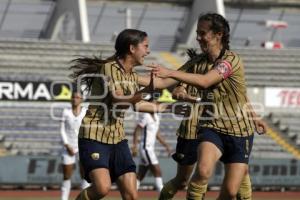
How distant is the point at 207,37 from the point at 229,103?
75 centimetres

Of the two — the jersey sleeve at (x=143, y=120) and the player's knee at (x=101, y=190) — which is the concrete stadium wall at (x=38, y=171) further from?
the player's knee at (x=101, y=190)

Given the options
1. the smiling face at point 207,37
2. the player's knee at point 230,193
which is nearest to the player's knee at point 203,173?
the player's knee at point 230,193

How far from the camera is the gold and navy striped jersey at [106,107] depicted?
9.39 metres

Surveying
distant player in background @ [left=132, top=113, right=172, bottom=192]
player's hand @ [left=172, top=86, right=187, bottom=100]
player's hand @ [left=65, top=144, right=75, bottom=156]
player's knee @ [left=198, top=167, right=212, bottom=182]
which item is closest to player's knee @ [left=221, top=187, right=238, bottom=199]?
player's knee @ [left=198, top=167, right=212, bottom=182]

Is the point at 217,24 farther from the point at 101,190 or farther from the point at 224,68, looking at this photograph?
the point at 101,190

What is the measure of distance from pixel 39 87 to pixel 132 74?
18521 mm

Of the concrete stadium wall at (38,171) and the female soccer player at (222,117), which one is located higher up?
the female soccer player at (222,117)

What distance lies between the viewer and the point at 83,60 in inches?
377

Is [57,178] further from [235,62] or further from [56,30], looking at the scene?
[56,30]

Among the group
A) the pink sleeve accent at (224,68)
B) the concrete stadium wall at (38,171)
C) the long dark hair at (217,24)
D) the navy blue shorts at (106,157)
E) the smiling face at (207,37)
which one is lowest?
the concrete stadium wall at (38,171)

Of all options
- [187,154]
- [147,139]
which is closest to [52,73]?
[147,139]

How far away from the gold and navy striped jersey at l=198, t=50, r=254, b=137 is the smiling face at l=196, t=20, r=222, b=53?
169 mm

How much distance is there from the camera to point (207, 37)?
9391mm

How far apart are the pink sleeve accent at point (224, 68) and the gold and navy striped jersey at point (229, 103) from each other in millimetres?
69
